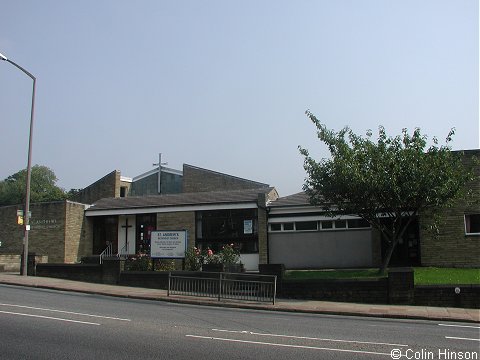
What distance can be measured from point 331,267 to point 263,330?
617 inches

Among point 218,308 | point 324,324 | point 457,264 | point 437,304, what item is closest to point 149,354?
point 324,324

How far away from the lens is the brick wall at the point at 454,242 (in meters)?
23.1

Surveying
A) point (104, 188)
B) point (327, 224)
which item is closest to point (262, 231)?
point (327, 224)

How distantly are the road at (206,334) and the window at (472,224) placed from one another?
11067 millimetres

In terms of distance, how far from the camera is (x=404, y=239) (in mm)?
25484

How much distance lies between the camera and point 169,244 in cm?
2158

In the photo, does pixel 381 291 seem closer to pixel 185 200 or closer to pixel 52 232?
pixel 185 200

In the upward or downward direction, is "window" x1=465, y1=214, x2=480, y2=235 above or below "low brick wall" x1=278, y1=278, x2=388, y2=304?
above

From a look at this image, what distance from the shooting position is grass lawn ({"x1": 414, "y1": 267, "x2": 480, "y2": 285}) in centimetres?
1850

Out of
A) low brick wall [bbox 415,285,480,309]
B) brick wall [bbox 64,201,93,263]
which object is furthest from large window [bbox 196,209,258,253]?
low brick wall [bbox 415,285,480,309]

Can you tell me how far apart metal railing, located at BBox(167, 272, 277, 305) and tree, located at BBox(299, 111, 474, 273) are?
4.26 meters

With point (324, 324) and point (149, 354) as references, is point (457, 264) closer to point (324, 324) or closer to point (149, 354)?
point (324, 324)

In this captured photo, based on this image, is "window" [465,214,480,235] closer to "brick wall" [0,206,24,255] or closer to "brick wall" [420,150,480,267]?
"brick wall" [420,150,480,267]

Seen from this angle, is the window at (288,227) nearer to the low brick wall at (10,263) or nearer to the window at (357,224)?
the window at (357,224)
